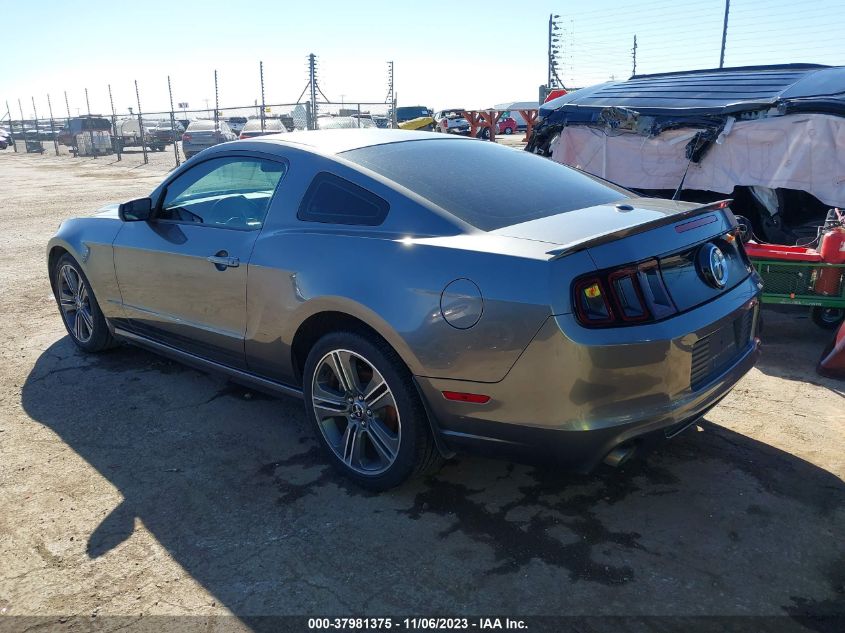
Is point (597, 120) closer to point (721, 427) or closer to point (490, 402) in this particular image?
point (721, 427)

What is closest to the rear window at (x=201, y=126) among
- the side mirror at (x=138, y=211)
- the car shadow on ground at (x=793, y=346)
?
the side mirror at (x=138, y=211)

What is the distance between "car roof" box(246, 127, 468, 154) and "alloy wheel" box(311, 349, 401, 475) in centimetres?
109

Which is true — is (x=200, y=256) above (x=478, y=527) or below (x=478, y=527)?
above

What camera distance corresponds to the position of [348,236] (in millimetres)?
3188

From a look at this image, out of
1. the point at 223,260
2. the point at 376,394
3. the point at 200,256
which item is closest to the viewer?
the point at 376,394

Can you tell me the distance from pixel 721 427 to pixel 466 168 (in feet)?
6.46

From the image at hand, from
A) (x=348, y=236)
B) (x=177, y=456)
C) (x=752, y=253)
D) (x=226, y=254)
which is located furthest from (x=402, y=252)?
(x=752, y=253)

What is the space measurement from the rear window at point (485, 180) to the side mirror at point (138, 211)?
59.6 inches

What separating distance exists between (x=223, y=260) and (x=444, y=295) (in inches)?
57.9

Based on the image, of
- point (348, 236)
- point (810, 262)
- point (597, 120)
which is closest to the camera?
point (348, 236)

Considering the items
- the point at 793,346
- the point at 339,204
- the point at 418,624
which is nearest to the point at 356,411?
the point at 339,204

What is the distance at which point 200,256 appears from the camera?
12.6 feet

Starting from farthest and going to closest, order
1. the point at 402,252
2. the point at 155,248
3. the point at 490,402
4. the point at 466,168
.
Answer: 1. the point at 155,248
2. the point at 466,168
3. the point at 402,252
4. the point at 490,402

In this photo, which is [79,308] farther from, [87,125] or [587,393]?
[87,125]
